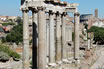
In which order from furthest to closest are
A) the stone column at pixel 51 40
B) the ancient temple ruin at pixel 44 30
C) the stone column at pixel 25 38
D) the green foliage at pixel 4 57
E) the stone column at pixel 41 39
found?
the green foliage at pixel 4 57
the stone column at pixel 51 40
the stone column at pixel 25 38
the ancient temple ruin at pixel 44 30
the stone column at pixel 41 39

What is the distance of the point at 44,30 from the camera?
1619 centimetres

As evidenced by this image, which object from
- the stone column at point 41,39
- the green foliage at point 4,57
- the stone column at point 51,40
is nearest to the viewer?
the stone column at point 41,39

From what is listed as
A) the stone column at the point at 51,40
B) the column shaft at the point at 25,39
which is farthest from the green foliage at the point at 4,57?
the column shaft at the point at 25,39

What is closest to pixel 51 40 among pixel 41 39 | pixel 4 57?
pixel 41 39

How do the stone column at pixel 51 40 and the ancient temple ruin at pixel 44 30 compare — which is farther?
the stone column at pixel 51 40

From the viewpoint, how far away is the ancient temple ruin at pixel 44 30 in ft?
52.6

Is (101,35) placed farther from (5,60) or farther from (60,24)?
(60,24)

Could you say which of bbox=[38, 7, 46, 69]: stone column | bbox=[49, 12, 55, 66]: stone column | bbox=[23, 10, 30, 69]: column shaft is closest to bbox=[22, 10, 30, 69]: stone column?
bbox=[23, 10, 30, 69]: column shaft

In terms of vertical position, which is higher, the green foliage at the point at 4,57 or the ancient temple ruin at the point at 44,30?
the ancient temple ruin at the point at 44,30

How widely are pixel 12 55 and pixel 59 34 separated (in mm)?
24731

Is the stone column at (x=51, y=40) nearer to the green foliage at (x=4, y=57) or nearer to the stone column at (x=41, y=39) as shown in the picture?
the stone column at (x=41, y=39)

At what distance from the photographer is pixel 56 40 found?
22297 mm

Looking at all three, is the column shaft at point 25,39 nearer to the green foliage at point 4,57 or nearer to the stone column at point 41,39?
the stone column at point 41,39

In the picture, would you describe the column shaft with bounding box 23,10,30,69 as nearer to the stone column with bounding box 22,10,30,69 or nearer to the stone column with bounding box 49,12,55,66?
the stone column with bounding box 22,10,30,69
